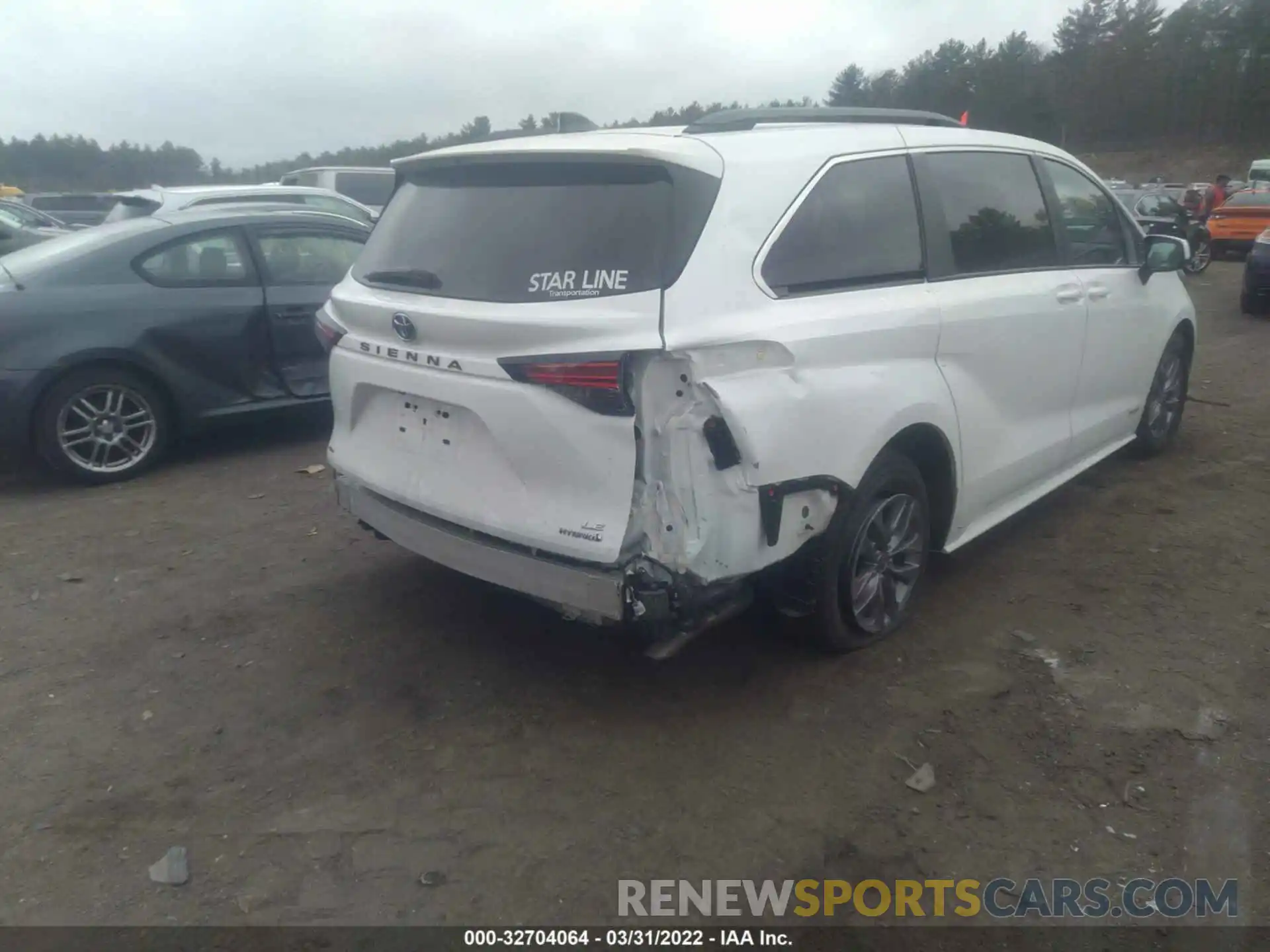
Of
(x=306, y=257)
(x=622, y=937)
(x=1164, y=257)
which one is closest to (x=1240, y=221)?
(x=1164, y=257)

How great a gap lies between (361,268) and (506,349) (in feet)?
3.74

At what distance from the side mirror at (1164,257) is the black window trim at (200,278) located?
519 centimetres

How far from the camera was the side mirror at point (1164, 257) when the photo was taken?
541 cm

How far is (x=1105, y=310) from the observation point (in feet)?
16.7

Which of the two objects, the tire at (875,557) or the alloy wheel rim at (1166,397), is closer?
the tire at (875,557)

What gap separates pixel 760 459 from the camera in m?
3.13

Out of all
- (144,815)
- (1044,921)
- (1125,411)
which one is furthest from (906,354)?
(144,815)

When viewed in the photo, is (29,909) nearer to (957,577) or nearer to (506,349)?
(506,349)

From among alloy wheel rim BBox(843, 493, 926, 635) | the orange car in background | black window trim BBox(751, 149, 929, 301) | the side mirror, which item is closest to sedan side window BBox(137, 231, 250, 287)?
black window trim BBox(751, 149, 929, 301)

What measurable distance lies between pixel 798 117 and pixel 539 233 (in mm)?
1346

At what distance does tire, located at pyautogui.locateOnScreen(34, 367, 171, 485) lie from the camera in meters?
5.79

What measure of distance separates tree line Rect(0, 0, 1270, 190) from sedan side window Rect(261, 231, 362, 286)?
37568mm

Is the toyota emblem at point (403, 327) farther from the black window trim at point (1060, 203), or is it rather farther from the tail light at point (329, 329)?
the black window trim at point (1060, 203)

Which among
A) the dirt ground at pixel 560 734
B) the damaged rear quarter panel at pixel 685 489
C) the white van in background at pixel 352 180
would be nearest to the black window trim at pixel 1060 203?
the dirt ground at pixel 560 734
